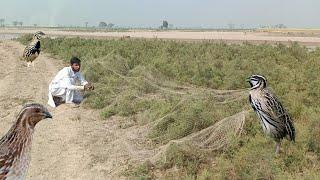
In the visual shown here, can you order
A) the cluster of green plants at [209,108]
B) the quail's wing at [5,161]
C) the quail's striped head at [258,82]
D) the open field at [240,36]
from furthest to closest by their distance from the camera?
1. the open field at [240,36]
2. the cluster of green plants at [209,108]
3. the quail's striped head at [258,82]
4. the quail's wing at [5,161]

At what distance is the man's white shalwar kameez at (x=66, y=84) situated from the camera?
1280 centimetres

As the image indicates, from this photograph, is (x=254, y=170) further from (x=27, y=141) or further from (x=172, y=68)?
(x=172, y=68)

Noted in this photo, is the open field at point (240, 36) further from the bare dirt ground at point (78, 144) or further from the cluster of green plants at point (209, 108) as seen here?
the bare dirt ground at point (78, 144)

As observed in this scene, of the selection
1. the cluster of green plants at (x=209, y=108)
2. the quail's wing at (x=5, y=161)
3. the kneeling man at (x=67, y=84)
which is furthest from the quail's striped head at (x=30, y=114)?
the kneeling man at (x=67, y=84)

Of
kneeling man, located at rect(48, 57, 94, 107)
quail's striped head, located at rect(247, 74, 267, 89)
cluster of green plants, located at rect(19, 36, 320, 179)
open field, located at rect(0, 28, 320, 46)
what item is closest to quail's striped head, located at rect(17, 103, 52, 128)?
quail's striped head, located at rect(247, 74, 267, 89)

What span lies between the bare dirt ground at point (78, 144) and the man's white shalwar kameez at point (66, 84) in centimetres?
33

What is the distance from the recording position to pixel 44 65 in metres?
24.8

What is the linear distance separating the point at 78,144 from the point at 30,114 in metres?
5.42

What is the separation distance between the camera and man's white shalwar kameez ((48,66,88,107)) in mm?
12797

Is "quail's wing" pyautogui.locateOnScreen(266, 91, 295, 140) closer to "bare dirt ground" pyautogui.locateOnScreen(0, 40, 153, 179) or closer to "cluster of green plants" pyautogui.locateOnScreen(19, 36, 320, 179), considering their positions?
"cluster of green plants" pyautogui.locateOnScreen(19, 36, 320, 179)

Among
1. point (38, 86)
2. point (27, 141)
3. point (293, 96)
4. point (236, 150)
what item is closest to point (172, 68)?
point (38, 86)

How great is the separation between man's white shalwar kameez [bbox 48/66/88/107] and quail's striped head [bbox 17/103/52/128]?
25.1ft

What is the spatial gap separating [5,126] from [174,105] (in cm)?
429

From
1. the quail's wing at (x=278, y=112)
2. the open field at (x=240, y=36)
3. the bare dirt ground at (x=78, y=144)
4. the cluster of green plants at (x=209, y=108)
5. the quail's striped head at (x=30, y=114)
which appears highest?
the quail's striped head at (x=30, y=114)
